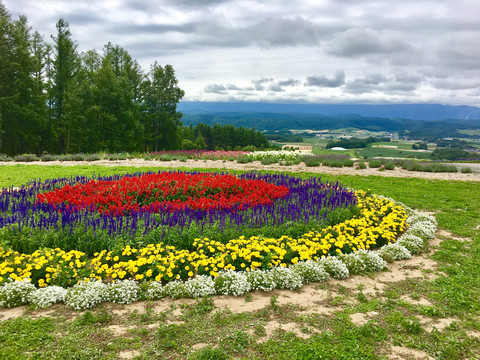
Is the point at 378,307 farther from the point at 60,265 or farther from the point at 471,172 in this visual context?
the point at 471,172

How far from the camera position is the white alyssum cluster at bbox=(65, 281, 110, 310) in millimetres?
4512

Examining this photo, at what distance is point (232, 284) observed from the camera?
5.09 metres

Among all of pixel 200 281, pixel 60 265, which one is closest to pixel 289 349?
pixel 200 281

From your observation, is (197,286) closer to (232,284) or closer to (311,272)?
(232,284)

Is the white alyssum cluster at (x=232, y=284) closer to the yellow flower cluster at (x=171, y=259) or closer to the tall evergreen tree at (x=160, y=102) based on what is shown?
the yellow flower cluster at (x=171, y=259)

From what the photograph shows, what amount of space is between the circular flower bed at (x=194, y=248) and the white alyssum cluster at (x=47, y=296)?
1 cm

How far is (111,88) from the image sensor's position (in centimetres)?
3591

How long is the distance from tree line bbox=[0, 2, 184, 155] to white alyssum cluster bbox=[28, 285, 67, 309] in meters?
28.5

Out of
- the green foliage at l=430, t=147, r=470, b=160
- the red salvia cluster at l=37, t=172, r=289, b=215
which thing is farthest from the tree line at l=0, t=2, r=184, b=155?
the green foliage at l=430, t=147, r=470, b=160

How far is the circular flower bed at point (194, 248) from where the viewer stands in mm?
5012

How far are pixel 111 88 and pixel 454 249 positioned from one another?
3678cm

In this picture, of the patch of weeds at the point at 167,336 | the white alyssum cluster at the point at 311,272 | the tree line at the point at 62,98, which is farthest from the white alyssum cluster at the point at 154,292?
the tree line at the point at 62,98

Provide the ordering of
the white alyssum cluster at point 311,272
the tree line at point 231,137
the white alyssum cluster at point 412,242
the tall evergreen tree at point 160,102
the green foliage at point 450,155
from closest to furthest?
1. the white alyssum cluster at point 311,272
2. the white alyssum cluster at point 412,242
3. the green foliage at point 450,155
4. the tall evergreen tree at point 160,102
5. the tree line at point 231,137

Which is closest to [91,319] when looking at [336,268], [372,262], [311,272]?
[311,272]
